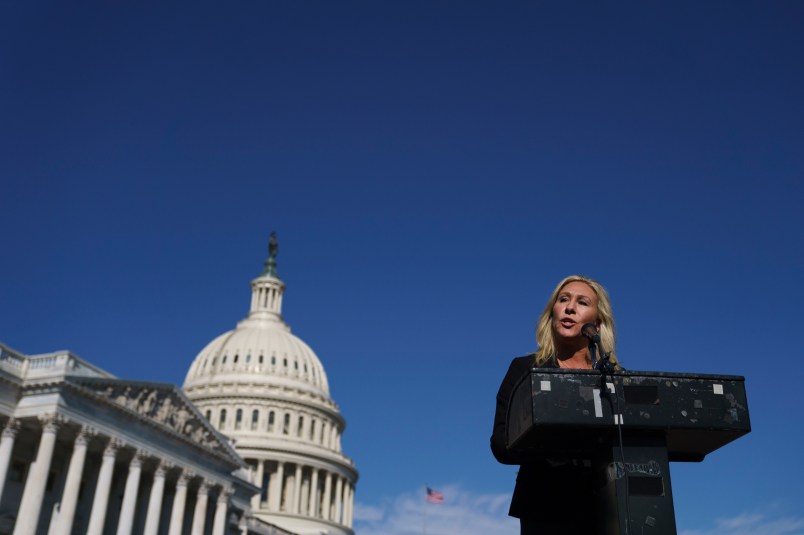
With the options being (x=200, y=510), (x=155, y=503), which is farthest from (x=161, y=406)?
(x=200, y=510)

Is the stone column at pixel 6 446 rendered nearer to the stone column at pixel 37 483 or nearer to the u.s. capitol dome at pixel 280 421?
the stone column at pixel 37 483

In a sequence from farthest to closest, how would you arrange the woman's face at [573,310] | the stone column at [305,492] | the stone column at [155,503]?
1. the stone column at [305,492]
2. the stone column at [155,503]
3. the woman's face at [573,310]

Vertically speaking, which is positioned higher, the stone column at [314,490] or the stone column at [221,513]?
the stone column at [314,490]

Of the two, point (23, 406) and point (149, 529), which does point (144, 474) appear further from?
point (23, 406)

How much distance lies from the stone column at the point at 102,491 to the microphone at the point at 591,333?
46194 mm

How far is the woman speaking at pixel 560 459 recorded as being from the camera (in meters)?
4.60

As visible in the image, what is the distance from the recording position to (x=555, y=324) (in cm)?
500

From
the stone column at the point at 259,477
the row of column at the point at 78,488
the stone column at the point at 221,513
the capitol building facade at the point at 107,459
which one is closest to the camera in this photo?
the row of column at the point at 78,488

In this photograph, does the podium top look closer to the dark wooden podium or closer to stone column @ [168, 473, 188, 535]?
the dark wooden podium

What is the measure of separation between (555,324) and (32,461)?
153ft

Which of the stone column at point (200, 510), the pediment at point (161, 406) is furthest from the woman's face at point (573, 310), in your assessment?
the stone column at point (200, 510)

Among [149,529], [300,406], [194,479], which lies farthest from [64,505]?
[300,406]

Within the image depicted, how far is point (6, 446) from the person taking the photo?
139 feet

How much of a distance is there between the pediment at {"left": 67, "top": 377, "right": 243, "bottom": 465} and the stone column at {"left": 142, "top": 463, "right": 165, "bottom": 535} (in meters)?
2.77
